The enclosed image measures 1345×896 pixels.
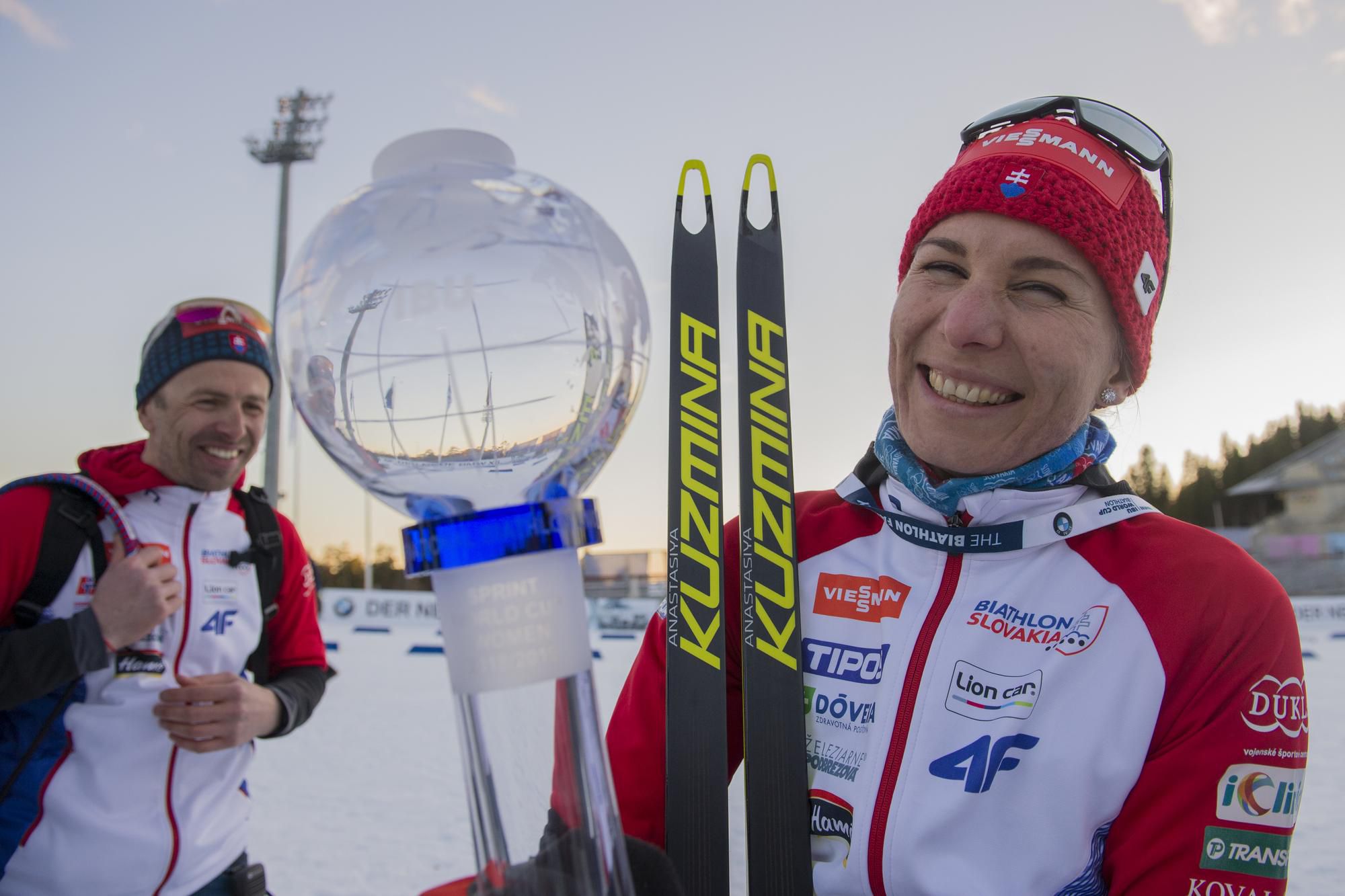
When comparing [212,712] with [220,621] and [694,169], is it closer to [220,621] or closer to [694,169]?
[220,621]

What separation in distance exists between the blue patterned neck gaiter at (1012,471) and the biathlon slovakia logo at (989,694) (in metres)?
0.20

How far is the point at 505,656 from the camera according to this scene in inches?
18.9

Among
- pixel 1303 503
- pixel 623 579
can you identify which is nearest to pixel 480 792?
pixel 623 579

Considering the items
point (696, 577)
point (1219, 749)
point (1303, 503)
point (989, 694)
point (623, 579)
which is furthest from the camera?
point (1303, 503)

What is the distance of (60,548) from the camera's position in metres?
1.66

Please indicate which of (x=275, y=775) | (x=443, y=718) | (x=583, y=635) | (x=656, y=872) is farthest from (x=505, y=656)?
(x=443, y=718)

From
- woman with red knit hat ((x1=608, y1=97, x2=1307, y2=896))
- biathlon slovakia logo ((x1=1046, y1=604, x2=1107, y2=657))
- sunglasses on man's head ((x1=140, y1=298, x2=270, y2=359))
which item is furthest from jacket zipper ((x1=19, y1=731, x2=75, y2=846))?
biathlon slovakia logo ((x1=1046, y1=604, x2=1107, y2=657))

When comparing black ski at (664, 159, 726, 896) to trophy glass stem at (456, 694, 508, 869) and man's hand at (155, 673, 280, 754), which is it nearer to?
trophy glass stem at (456, 694, 508, 869)

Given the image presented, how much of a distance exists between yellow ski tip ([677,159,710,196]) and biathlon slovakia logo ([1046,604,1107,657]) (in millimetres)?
774

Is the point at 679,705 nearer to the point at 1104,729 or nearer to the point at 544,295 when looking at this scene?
the point at 1104,729

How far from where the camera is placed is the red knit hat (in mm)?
1023

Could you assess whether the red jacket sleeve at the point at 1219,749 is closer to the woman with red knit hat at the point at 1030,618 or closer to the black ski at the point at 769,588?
the woman with red knit hat at the point at 1030,618

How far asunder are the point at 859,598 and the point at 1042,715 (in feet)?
0.84

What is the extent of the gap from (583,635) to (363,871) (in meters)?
3.63
